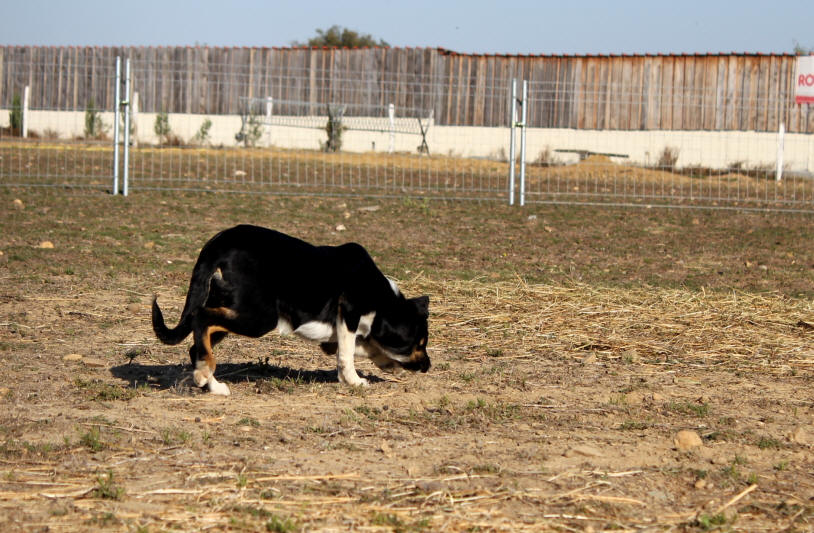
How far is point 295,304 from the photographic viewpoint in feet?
18.5

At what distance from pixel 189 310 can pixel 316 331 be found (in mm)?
796

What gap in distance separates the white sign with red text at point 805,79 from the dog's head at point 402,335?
65.9 ft

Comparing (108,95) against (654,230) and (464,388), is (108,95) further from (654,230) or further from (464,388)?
(464,388)

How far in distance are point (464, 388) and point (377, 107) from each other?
18400mm

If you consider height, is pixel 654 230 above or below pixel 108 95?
below

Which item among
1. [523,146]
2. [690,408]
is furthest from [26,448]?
[523,146]

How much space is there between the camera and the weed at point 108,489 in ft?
12.4

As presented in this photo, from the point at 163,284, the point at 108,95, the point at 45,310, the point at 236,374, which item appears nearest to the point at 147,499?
the point at 236,374

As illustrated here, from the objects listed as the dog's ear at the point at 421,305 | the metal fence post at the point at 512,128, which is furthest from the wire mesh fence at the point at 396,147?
the dog's ear at the point at 421,305

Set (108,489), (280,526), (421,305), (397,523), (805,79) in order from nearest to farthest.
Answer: (280,526)
(397,523)
(108,489)
(421,305)
(805,79)

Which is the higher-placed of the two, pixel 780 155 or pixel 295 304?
pixel 780 155

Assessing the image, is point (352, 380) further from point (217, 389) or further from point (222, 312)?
point (222, 312)

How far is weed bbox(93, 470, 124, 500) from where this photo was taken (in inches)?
148

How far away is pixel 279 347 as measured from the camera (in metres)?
7.10
